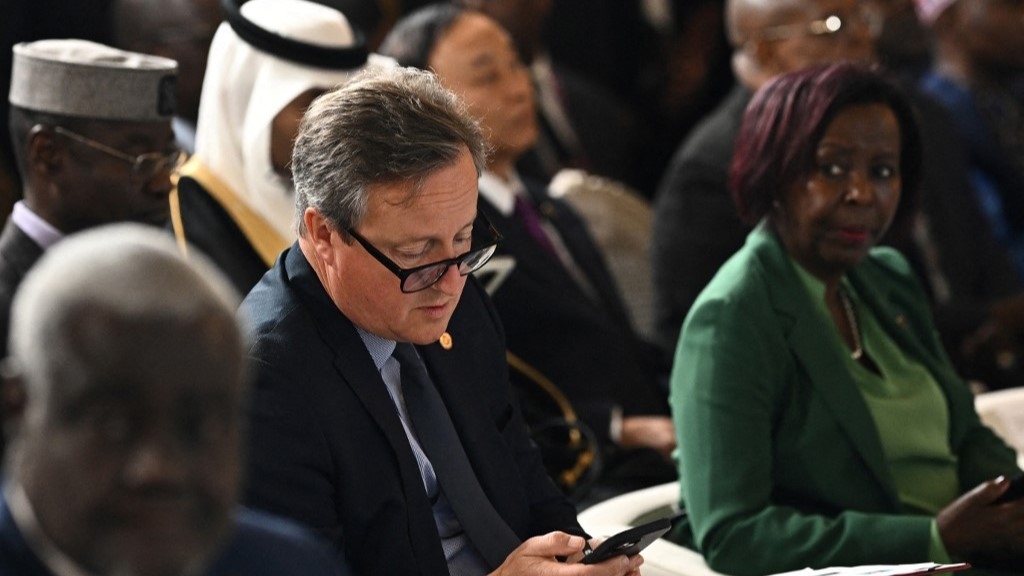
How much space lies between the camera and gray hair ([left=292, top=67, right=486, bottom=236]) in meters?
2.39

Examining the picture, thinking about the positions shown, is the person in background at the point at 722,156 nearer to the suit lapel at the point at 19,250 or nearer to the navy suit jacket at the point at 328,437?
the suit lapel at the point at 19,250

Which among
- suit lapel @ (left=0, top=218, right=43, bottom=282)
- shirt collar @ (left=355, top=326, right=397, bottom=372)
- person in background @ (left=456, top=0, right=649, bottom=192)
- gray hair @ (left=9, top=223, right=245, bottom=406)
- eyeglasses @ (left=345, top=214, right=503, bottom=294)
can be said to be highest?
gray hair @ (left=9, top=223, right=245, bottom=406)

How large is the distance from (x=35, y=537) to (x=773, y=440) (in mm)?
1831

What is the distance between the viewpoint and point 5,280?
3.07m

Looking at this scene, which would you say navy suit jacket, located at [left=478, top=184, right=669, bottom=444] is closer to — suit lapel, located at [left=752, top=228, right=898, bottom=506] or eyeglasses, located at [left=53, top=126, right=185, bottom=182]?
eyeglasses, located at [left=53, top=126, right=185, bottom=182]

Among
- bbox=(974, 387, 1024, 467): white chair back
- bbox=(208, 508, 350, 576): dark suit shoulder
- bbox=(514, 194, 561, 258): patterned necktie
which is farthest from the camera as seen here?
bbox=(514, 194, 561, 258): patterned necktie

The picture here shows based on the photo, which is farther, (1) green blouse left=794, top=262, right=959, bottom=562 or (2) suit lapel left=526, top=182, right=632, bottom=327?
(2) suit lapel left=526, top=182, right=632, bottom=327

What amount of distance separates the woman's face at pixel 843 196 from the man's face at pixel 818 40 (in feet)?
5.55

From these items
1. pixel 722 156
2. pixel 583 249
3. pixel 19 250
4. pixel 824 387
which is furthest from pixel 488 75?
→ pixel 824 387

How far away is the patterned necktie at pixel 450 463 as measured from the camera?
2.58 m

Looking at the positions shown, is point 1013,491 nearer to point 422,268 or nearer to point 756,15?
point 422,268

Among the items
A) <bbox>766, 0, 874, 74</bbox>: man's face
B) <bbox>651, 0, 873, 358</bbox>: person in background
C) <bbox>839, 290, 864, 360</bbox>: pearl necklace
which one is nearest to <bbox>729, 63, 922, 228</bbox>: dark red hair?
<bbox>839, 290, 864, 360</bbox>: pearl necklace

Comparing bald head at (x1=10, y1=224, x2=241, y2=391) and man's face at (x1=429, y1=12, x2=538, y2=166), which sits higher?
bald head at (x1=10, y1=224, x2=241, y2=391)

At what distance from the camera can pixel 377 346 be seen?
255 cm
